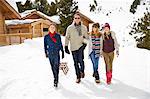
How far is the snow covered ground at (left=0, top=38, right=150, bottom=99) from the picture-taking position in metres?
8.45

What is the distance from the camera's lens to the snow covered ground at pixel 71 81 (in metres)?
8.45

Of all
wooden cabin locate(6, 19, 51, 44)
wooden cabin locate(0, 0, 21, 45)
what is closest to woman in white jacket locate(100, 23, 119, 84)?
wooden cabin locate(0, 0, 21, 45)

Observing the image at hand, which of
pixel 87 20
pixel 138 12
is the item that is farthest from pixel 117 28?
pixel 87 20

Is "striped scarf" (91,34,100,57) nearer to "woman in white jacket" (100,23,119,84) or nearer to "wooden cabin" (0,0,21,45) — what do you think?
"woman in white jacket" (100,23,119,84)

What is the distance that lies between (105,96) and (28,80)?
316 centimetres

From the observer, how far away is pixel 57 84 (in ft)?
30.3

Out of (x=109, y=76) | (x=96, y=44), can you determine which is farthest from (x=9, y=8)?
(x=109, y=76)

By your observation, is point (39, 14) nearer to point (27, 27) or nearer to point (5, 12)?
point (27, 27)

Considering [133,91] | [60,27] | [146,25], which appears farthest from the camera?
[60,27]

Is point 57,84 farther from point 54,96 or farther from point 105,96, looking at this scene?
point 105,96

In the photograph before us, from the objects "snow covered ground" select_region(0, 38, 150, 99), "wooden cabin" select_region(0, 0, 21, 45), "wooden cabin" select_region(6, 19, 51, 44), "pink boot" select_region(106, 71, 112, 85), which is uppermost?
"wooden cabin" select_region(0, 0, 21, 45)

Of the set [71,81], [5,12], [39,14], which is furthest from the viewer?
[39,14]

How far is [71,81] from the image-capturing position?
9891 millimetres

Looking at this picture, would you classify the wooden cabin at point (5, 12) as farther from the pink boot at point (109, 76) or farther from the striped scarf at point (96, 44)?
the pink boot at point (109, 76)
